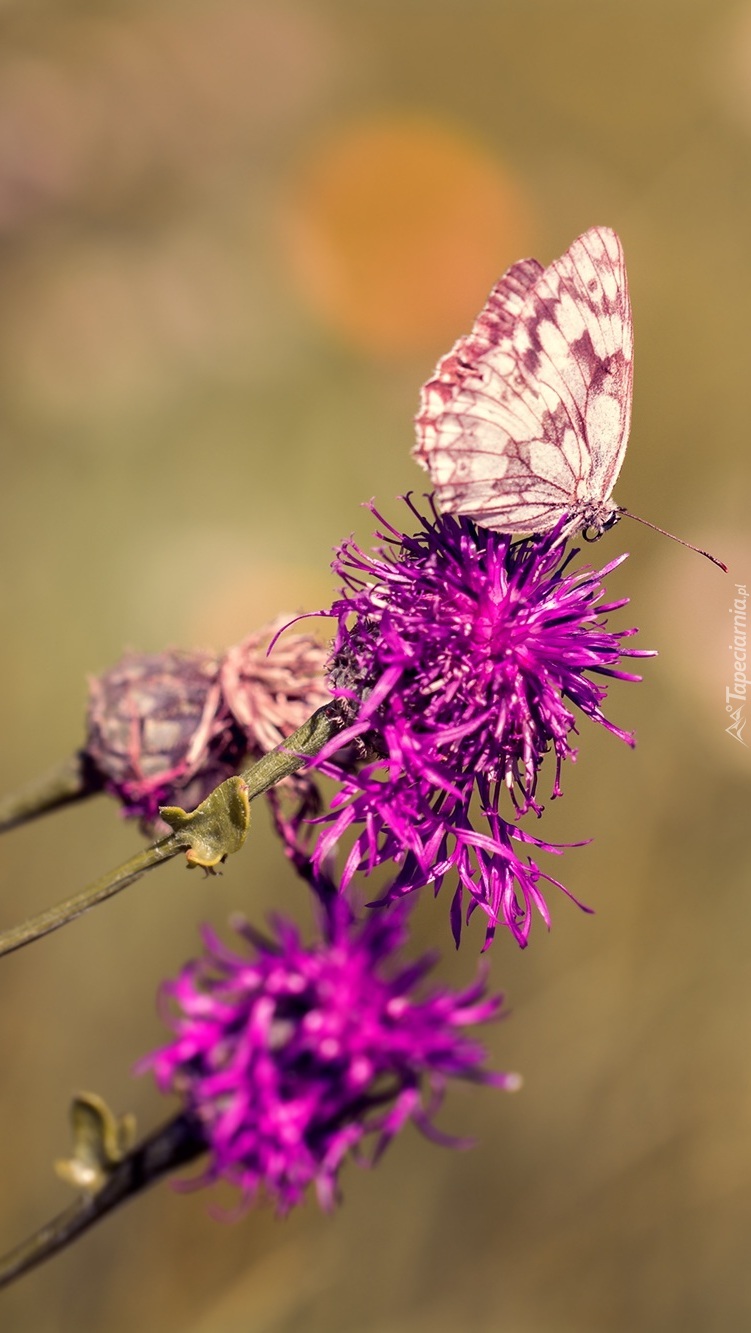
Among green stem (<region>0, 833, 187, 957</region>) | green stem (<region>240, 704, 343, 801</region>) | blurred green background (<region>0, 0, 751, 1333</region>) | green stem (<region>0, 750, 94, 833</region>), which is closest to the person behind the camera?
green stem (<region>0, 833, 187, 957</region>)

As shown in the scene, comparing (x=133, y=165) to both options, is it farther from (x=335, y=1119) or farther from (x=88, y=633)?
(x=335, y=1119)

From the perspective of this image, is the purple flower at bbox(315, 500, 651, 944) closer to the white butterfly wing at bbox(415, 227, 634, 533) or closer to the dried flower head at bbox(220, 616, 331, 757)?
the white butterfly wing at bbox(415, 227, 634, 533)

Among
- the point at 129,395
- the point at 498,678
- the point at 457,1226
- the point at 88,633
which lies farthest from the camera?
the point at 129,395

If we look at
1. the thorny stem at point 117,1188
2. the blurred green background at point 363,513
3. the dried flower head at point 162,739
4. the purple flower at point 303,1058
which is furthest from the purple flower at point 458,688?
the blurred green background at point 363,513

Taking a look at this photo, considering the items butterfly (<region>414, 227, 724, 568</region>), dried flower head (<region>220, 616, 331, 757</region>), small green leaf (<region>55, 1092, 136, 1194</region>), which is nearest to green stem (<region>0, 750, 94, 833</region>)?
dried flower head (<region>220, 616, 331, 757</region>)

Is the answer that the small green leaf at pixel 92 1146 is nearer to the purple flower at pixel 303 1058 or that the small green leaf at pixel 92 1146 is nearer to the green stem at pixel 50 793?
the purple flower at pixel 303 1058

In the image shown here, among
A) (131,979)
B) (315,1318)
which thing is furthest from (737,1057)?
(131,979)

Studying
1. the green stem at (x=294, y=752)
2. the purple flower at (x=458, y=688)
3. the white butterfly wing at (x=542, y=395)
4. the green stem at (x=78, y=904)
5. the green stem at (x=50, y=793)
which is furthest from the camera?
the green stem at (x=50, y=793)
